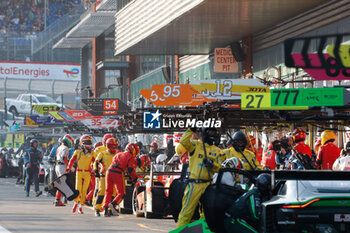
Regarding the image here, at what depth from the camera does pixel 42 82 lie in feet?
305

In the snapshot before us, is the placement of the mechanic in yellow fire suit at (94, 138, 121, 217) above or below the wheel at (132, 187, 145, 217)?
above

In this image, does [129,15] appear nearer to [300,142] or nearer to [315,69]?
[300,142]

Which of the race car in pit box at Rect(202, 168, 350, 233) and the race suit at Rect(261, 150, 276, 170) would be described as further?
the race suit at Rect(261, 150, 276, 170)

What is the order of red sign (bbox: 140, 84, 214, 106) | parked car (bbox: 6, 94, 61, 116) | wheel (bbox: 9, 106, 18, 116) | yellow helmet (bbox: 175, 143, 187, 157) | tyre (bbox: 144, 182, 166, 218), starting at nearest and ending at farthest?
red sign (bbox: 140, 84, 214, 106), yellow helmet (bbox: 175, 143, 187, 157), tyre (bbox: 144, 182, 166, 218), parked car (bbox: 6, 94, 61, 116), wheel (bbox: 9, 106, 18, 116)

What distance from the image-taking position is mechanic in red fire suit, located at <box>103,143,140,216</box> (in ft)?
64.9

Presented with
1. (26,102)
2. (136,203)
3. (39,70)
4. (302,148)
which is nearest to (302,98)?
(302,148)

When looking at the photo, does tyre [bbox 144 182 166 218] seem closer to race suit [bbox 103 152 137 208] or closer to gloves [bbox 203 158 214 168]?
race suit [bbox 103 152 137 208]

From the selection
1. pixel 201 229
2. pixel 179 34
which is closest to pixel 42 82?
pixel 179 34

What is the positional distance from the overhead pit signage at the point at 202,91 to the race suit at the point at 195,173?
3260 millimetres

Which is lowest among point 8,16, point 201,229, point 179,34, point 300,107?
point 201,229

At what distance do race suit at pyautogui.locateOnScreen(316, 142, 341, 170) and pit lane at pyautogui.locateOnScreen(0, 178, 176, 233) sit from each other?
2948 mm

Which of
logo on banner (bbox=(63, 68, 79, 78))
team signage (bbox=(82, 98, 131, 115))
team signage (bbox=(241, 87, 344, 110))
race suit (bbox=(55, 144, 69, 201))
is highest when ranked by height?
logo on banner (bbox=(63, 68, 79, 78))

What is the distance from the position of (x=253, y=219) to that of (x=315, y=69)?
1941 millimetres

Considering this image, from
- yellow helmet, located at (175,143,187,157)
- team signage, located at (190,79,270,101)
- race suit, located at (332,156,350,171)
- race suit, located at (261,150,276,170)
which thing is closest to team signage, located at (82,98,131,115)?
yellow helmet, located at (175,143,187,157)
